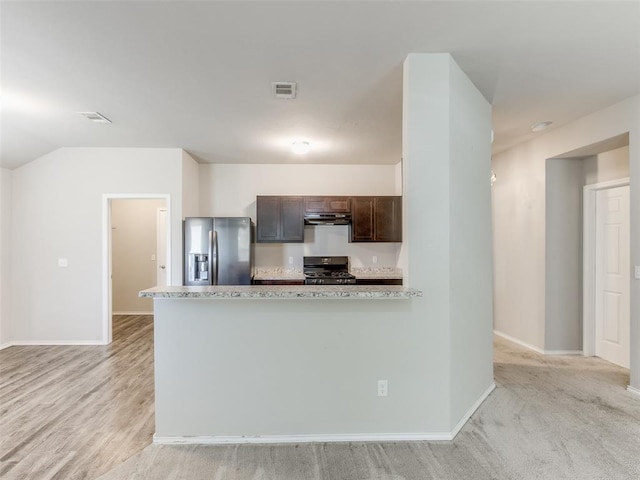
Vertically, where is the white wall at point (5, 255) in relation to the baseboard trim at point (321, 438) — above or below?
above

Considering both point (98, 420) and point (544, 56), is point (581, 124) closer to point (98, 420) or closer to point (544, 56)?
point (544, 56)

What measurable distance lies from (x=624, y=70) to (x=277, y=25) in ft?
8.64

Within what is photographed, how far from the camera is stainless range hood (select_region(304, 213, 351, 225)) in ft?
15.6

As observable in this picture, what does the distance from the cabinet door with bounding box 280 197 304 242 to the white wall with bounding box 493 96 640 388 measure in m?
2.85

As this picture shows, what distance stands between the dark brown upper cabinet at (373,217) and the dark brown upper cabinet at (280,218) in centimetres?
81

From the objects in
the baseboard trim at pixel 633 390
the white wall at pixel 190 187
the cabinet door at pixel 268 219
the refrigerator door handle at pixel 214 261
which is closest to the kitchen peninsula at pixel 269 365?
the refrigerator door handle at pixel 214 261

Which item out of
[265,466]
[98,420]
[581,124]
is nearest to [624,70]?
[581,124]

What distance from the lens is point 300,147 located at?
4.21 m

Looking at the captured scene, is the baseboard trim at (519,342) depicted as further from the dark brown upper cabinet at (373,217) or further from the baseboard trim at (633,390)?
the dark brown upper cabinet at (373,217)

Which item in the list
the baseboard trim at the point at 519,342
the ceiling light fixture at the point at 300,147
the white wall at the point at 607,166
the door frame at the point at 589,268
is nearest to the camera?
the white wall at the point at 607,166

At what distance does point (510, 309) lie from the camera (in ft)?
14.6

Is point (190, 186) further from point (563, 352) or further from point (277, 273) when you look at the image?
point (563, 352)

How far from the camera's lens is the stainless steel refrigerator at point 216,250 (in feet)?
14.2

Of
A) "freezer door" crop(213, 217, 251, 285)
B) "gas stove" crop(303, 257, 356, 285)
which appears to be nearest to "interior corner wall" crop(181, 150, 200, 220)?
"freezer door" crop(213, 217, 251, 285)
